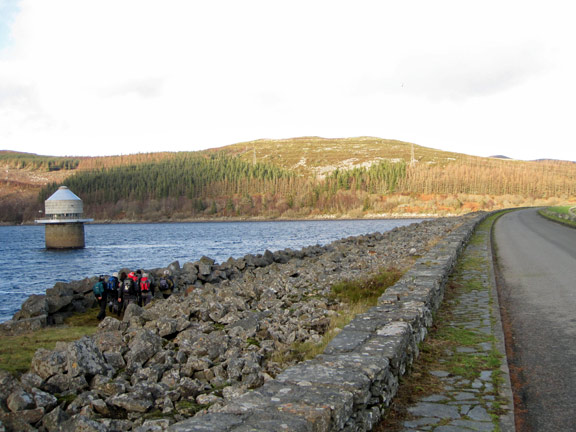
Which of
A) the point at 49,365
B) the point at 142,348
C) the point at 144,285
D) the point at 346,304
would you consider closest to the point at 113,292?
the point at 144,285

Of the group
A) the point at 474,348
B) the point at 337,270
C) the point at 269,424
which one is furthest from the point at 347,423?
the point at 337,270

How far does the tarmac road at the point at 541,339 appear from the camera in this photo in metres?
4.70

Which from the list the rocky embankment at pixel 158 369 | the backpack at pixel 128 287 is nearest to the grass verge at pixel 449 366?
the rocky embankment at pixel 158 369

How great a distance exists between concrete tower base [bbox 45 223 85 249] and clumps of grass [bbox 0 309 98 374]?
58444 mm

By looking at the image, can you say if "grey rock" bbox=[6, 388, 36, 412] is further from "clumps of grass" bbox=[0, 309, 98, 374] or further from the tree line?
the tree line

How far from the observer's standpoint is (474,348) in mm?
6488

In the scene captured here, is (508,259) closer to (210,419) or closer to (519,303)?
(519,303)

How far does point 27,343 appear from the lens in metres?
12.5

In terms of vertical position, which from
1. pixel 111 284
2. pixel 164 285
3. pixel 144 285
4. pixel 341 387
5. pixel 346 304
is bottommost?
pixel 164 285

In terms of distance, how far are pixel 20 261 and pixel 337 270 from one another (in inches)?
1835

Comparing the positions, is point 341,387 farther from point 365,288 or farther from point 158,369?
point 365,288

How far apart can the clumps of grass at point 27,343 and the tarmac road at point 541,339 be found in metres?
8.58

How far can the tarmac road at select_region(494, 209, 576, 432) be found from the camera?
4.70m

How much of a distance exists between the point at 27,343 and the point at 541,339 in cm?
1166
